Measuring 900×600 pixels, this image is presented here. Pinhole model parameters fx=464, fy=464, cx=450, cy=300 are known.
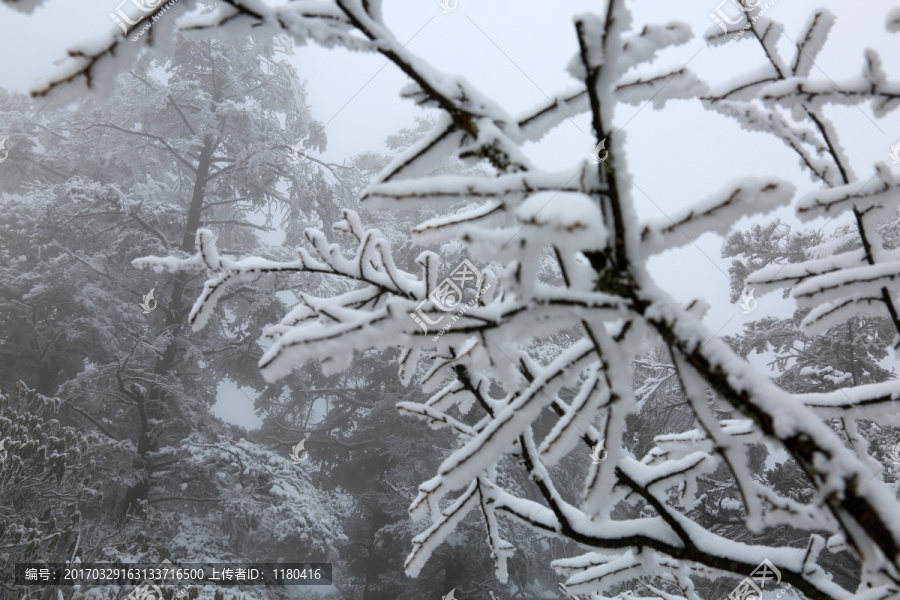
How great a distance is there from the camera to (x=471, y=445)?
0.61 m

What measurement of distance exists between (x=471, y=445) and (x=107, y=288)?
9989 millimetres

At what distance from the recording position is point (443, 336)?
60 centimetres

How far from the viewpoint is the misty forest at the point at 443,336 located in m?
0.52

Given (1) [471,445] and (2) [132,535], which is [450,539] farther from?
(1) [471,445]

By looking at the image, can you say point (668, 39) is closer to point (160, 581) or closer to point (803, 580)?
point (803, 580)

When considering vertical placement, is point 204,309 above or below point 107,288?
below

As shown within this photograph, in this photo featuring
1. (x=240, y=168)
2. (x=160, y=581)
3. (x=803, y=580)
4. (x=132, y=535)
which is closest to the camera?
(x=803, y=580)

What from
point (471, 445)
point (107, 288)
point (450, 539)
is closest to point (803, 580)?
point (471, 445)

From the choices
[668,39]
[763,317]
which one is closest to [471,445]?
[668,39]

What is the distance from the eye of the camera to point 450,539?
8430 millimetres

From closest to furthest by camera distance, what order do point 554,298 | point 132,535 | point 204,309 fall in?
point 554,298
point 204,309
point 132,535

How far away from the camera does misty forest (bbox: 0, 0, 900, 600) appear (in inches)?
20.4

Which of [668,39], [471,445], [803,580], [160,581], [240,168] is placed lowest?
[160,581]

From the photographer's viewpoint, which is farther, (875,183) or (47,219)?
(47,219)
